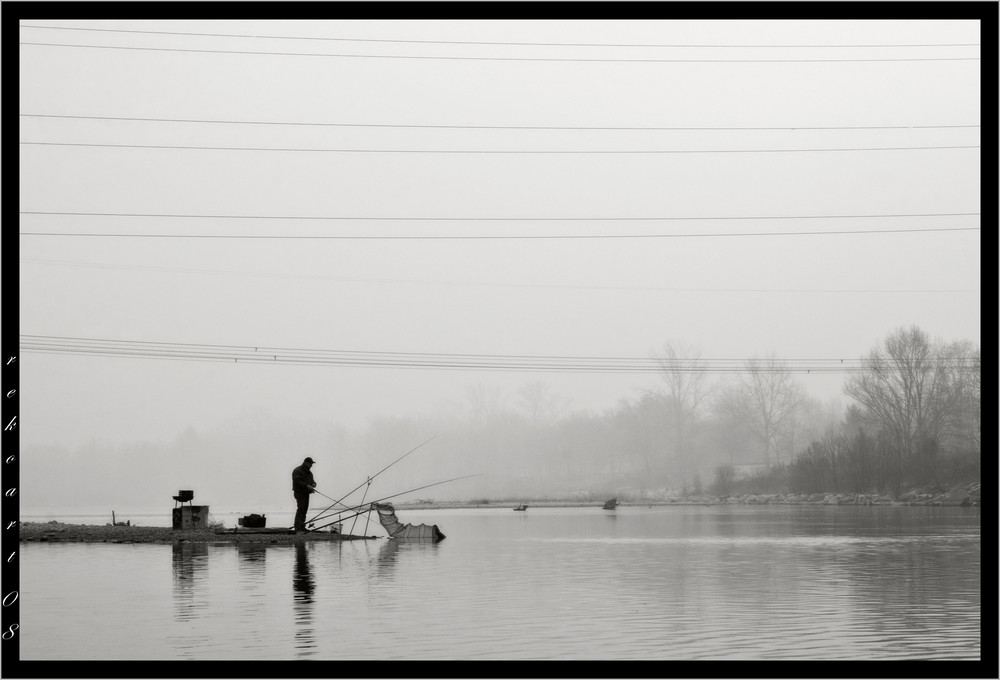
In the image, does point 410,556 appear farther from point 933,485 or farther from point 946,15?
point 933,485

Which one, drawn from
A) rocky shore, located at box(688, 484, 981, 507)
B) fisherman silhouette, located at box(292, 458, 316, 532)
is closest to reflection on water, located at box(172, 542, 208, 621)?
fisherman silhouette, located at box(292, 458, 316, 532)

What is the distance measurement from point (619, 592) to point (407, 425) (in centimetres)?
12754

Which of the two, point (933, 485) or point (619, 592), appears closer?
point (619, 592)

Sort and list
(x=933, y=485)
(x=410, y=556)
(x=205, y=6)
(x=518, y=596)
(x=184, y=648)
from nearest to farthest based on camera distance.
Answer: (x=184, y=648), (x=205, y=6), (x=518, y=596), (x=410, y=556), (x=933, y=485)

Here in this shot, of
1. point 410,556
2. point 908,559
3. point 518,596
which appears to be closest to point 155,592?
point 518,596

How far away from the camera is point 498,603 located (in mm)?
14148

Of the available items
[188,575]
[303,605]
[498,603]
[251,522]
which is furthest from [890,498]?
[303,605]

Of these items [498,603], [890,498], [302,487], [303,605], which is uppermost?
[302,487]

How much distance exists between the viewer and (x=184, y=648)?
34.1ft

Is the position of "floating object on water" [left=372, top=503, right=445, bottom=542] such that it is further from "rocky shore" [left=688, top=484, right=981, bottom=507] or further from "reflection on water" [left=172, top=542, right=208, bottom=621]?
"rocky shore" [left=688, top=484, right=981, bottom=507]

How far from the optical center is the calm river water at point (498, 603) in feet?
34.6

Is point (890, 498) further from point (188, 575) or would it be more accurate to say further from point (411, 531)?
point (188, 575)

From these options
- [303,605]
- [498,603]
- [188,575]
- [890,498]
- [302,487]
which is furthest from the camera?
[890,498]

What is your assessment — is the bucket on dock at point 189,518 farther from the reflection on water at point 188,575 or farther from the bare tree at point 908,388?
the bare tree at point 908,388
